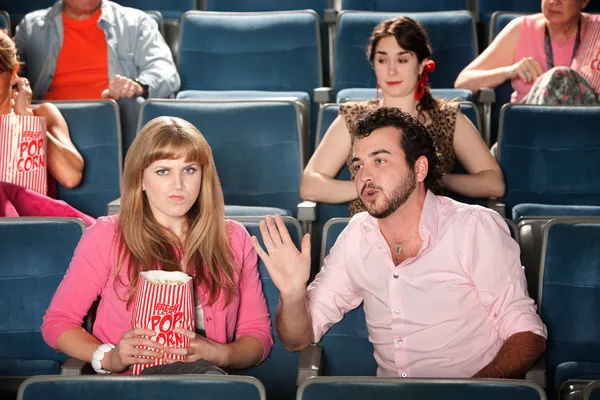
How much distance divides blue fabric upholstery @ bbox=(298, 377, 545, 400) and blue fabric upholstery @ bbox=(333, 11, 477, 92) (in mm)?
1857

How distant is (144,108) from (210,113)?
17 cm

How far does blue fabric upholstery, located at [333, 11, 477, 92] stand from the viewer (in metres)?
2.97

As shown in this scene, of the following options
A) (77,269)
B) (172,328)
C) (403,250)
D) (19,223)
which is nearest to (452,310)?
(403,250)

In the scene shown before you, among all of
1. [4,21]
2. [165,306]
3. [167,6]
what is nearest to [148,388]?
[165,306]

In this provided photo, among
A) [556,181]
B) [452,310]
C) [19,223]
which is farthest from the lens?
[556,181]

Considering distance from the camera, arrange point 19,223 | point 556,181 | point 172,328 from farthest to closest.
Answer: point 556,181
point 19,223
point 172,328

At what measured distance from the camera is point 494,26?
3.13 m

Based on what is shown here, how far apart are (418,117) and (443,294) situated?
0.74 m

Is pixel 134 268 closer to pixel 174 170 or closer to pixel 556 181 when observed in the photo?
pixel 174 170

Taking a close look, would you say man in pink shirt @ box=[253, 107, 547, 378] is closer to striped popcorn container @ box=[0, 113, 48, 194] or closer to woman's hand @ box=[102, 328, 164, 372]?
woman's hand @ box=[102, 328, 164, 372]

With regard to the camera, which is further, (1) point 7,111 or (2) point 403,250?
(1) point 7,111

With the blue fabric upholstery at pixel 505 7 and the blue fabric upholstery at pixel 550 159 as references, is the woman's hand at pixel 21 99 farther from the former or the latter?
the blue fabric upholstery at pixel 505 7

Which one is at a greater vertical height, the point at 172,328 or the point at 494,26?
the point at 494,26

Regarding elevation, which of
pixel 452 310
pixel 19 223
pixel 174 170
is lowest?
pixel 452 310
